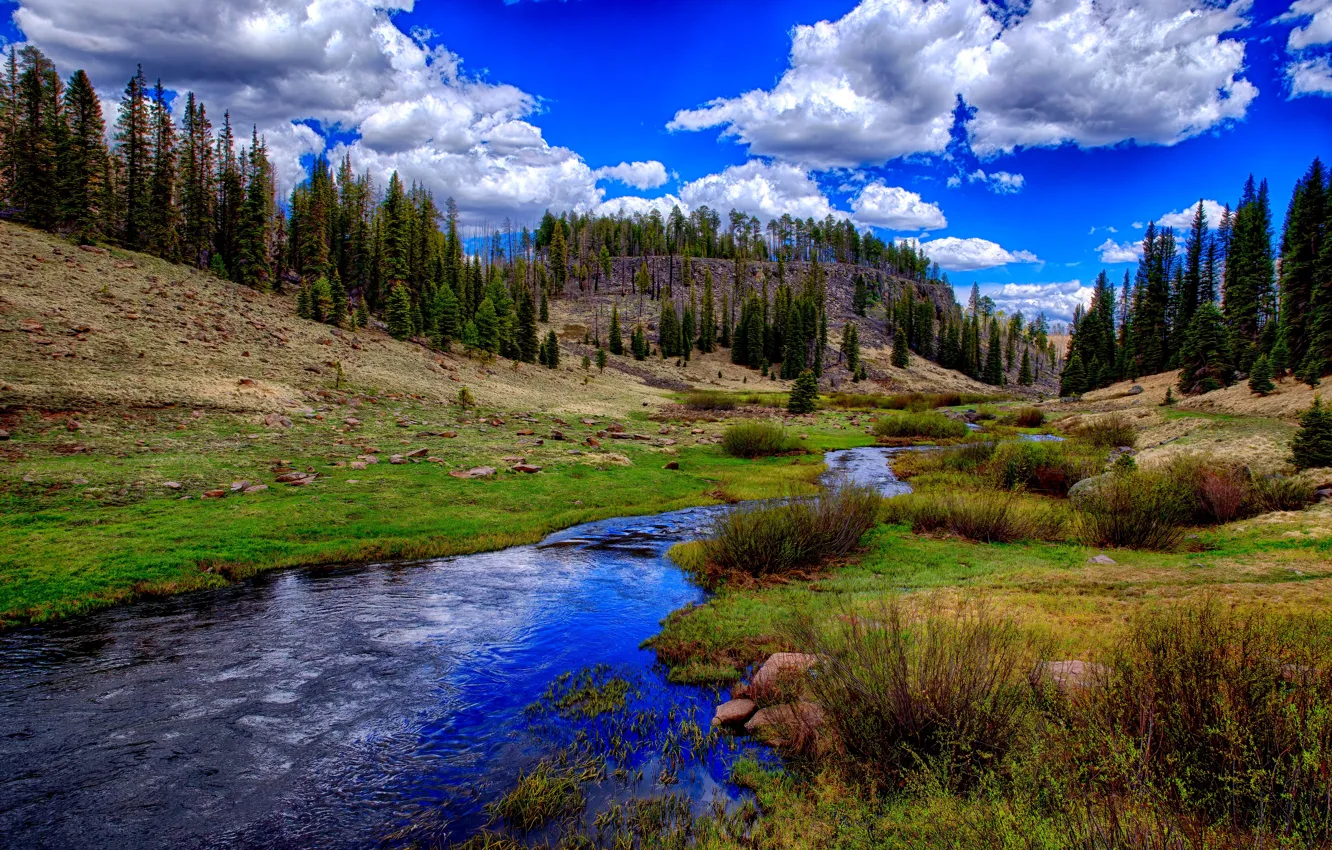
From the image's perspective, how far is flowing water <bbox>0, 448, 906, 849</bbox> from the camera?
672 centimetres

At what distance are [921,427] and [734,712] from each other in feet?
141

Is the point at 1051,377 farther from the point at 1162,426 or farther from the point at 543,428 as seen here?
the point at 543,428

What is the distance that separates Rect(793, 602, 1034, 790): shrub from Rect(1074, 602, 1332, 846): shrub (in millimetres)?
855

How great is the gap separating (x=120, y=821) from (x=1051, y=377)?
202010 mm

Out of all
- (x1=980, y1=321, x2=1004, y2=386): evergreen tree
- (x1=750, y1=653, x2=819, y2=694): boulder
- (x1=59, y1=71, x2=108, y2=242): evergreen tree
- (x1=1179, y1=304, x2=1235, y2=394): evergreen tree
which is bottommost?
(x1=750, y1=653, x2=819, y2=694): boulder

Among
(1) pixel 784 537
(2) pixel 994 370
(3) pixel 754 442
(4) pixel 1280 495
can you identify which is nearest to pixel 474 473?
(1) pixel 784 537

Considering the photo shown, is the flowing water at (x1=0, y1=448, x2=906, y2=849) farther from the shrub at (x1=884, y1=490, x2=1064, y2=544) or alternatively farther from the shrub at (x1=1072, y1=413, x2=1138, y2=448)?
the shrub at (x1=1072, y1=413, x2=1138, y2=448)

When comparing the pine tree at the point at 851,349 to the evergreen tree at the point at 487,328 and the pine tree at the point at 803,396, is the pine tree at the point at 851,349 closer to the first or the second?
the pine tree at the point at 803,396

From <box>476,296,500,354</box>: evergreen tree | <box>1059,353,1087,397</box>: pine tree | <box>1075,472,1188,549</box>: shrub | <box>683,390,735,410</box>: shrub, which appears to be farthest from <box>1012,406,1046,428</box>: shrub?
<box>476,296,500,354</box>: evergreen tree

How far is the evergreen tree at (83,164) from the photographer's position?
49.7 metres

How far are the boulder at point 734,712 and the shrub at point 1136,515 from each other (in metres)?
13.6

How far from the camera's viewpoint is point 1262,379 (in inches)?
1750

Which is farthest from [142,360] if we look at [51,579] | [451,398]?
[51,579]

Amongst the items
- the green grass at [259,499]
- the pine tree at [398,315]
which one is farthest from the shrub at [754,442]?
the pine tree at [398,315]
